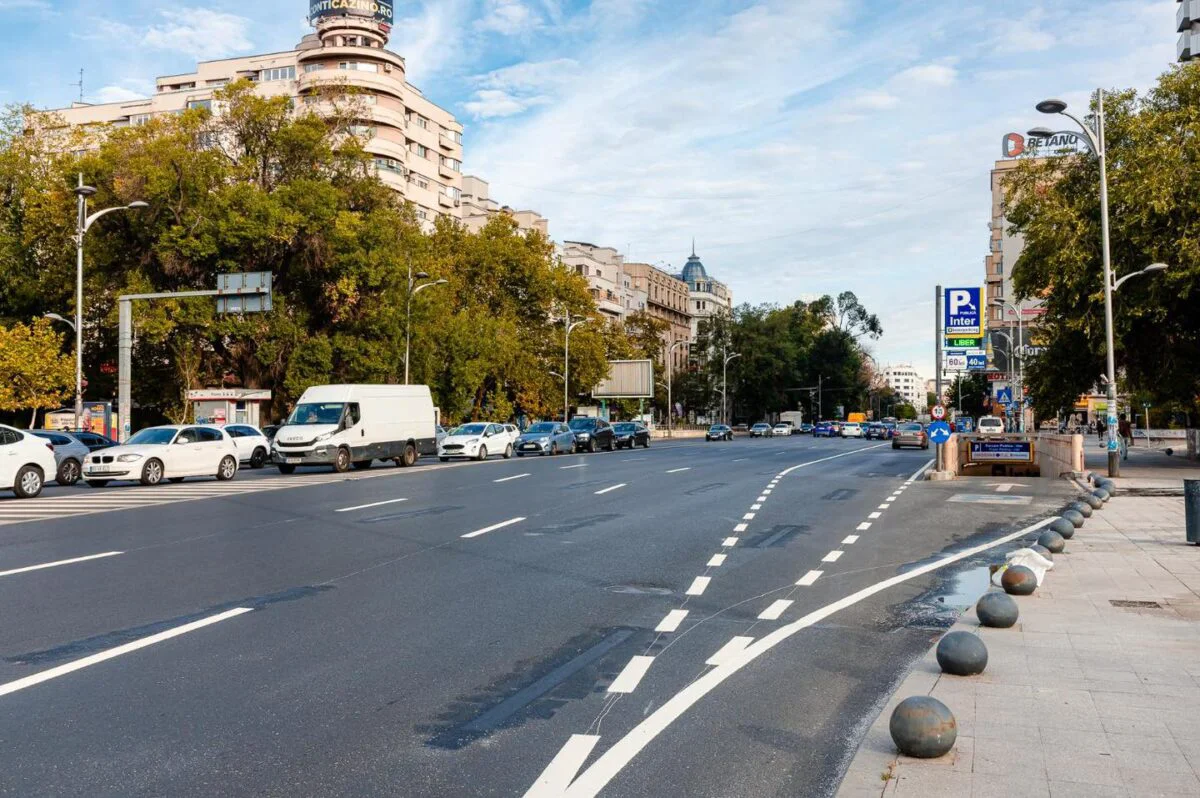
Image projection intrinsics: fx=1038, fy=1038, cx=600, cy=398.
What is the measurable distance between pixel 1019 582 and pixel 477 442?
32.6 m

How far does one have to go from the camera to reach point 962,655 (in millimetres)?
6156

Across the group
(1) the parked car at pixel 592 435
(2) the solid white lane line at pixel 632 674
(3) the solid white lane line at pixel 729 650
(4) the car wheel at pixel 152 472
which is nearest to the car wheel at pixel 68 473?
(4) the car wheel at pixel 152 472

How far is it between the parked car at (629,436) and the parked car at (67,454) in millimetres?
26523

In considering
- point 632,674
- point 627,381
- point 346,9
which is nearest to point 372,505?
point 632,674

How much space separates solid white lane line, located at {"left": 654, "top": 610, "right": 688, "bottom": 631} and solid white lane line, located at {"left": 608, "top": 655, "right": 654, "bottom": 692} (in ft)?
3.20

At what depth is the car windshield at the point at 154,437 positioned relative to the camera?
27.3m

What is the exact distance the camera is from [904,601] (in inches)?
366

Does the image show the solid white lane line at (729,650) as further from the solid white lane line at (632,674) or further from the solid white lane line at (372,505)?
the solid white lane line at (372,505)

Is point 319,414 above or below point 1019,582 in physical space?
above

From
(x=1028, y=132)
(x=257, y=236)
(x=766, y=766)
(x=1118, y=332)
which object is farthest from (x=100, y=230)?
(x=766, y=766)

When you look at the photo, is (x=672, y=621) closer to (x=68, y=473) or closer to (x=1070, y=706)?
(x=1070, y=706)

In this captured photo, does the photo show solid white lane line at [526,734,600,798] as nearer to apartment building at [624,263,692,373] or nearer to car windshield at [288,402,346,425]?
car windshield at [288,402,346,425]

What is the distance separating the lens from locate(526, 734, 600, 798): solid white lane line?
14.6 ft

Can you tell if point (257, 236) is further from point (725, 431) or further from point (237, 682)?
point (725, 431)
